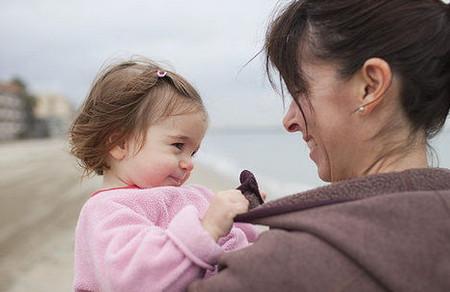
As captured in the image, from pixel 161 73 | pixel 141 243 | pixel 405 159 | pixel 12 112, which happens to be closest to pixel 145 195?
pixel 141 243

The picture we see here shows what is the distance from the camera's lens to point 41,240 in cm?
951

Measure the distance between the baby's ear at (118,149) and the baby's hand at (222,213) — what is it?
1.85 feet

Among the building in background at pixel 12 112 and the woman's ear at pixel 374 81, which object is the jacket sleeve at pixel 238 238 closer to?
the woman's ear at pixel 374 81

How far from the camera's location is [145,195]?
203cm

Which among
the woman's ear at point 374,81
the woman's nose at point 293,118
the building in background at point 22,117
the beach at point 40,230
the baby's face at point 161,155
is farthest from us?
the building in background at point 22,117

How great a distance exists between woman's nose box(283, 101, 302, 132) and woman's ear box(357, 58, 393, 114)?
0.22 metres

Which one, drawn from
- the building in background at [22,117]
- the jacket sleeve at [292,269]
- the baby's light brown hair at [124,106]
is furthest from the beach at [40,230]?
the building in background at [22,117]

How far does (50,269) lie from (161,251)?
6.31 meters

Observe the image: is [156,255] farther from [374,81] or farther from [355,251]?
[374,81]

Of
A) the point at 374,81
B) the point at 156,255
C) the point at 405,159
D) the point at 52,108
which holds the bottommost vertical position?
the point at 52,108

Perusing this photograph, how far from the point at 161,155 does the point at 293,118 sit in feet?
1.88

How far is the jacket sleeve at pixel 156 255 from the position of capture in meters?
1.64

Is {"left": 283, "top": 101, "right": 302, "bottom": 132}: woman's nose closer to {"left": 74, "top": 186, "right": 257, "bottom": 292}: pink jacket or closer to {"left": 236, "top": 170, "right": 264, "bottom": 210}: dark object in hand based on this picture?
{"left": 236, "top": 170, "right": 264, "bottom": 210}: dark object in hand

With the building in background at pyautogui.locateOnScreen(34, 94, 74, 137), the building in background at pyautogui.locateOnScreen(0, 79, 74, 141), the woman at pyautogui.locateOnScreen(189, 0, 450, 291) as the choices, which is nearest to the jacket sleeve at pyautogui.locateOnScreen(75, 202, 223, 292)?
the woman at pyautogui.locateOnScreen(189, 0, 450, 291)
